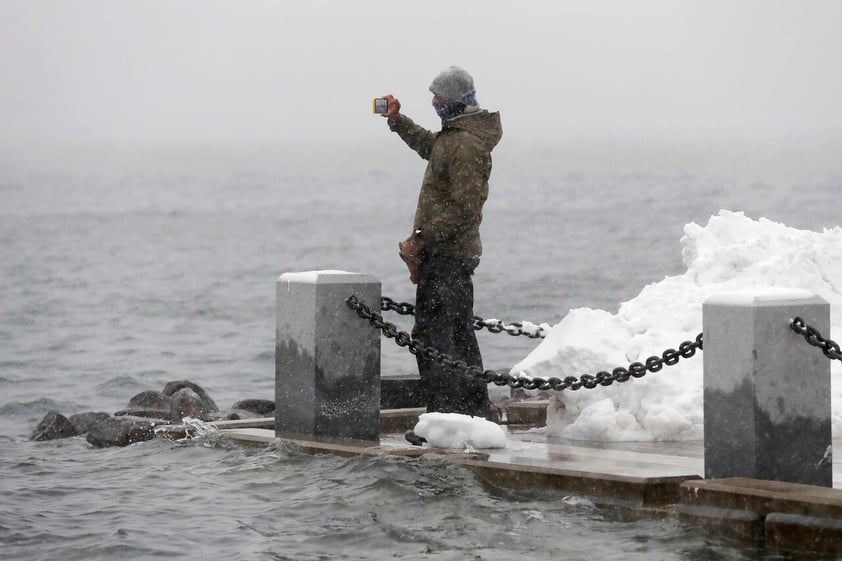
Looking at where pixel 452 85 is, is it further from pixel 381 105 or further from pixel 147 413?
pixel 147 413

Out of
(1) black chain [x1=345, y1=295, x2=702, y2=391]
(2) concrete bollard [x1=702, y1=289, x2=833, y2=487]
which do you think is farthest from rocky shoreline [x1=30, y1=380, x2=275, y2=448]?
(2) concrete bollard [x1=702, y1=289, x2=833, y2=487]

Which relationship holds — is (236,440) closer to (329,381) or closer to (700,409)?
(329,381)

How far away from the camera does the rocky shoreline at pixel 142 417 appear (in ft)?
38.2

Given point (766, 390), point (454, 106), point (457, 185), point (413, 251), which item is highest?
point (454, 106)

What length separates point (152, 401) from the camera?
48.7 ft

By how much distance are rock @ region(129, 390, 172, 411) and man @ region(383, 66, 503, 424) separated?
204 inches

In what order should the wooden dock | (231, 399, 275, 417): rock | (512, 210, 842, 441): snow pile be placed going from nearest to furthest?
the wooden dock → (512, 210, 842, 441): snow pile → (231, 399, 275, 417): rock

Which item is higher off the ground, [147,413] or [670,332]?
[670,332]

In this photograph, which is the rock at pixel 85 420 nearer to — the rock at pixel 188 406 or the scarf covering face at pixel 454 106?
the rock at pixel 188 406

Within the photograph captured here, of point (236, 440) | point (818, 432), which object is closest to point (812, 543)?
point (818, 432)

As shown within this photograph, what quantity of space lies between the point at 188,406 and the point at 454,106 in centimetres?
527

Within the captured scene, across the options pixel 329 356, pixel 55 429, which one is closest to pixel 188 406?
pixel 55 429

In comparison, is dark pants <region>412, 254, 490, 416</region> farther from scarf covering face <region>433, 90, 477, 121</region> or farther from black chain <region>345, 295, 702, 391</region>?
scarf covering face <region>433, 90, 477, 121</region>

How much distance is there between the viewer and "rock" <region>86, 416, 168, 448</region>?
37.8 ft
